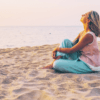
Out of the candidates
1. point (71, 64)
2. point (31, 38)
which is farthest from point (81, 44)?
point (31, 38)

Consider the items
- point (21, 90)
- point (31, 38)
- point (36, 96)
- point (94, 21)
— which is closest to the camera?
point (36, 96)

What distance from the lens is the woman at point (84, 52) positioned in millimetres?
2334

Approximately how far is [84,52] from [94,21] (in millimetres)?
611

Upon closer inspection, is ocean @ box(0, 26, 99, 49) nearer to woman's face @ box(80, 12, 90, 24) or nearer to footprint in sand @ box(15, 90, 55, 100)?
woman's face @ box(80, 12, 90, 24)

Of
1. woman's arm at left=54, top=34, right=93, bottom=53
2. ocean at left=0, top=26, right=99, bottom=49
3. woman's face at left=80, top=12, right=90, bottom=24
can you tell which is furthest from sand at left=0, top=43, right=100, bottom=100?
ocean at left=0, top=26, right=99, bottom=49

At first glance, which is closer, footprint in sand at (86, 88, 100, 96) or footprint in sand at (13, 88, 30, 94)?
footprint in sand at (86, 88, 100, 96)

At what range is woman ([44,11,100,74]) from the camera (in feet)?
7.66

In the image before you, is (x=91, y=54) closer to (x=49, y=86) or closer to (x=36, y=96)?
(x=49, y=86)

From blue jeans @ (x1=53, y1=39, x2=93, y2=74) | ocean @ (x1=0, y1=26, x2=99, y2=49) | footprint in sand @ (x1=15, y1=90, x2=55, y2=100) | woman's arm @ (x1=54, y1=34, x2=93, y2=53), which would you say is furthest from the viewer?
ocean @ (x1=0, y1=26, x2=99, y2=49)

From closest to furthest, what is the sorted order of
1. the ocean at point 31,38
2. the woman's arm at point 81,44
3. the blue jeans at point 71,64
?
the woman's arm at point 81,44 < the blue jeans at point 71,64 < the ocean at point 31,38

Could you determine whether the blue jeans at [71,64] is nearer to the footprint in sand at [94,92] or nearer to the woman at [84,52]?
the woman at [84,52]

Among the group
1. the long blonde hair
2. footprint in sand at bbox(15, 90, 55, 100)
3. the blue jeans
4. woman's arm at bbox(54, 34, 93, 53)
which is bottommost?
footprint in sand at bbox(15, 90, 55, 100)

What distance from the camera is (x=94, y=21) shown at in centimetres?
233

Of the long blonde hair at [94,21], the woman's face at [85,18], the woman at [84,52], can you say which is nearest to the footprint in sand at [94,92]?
the woman at [84,52]
